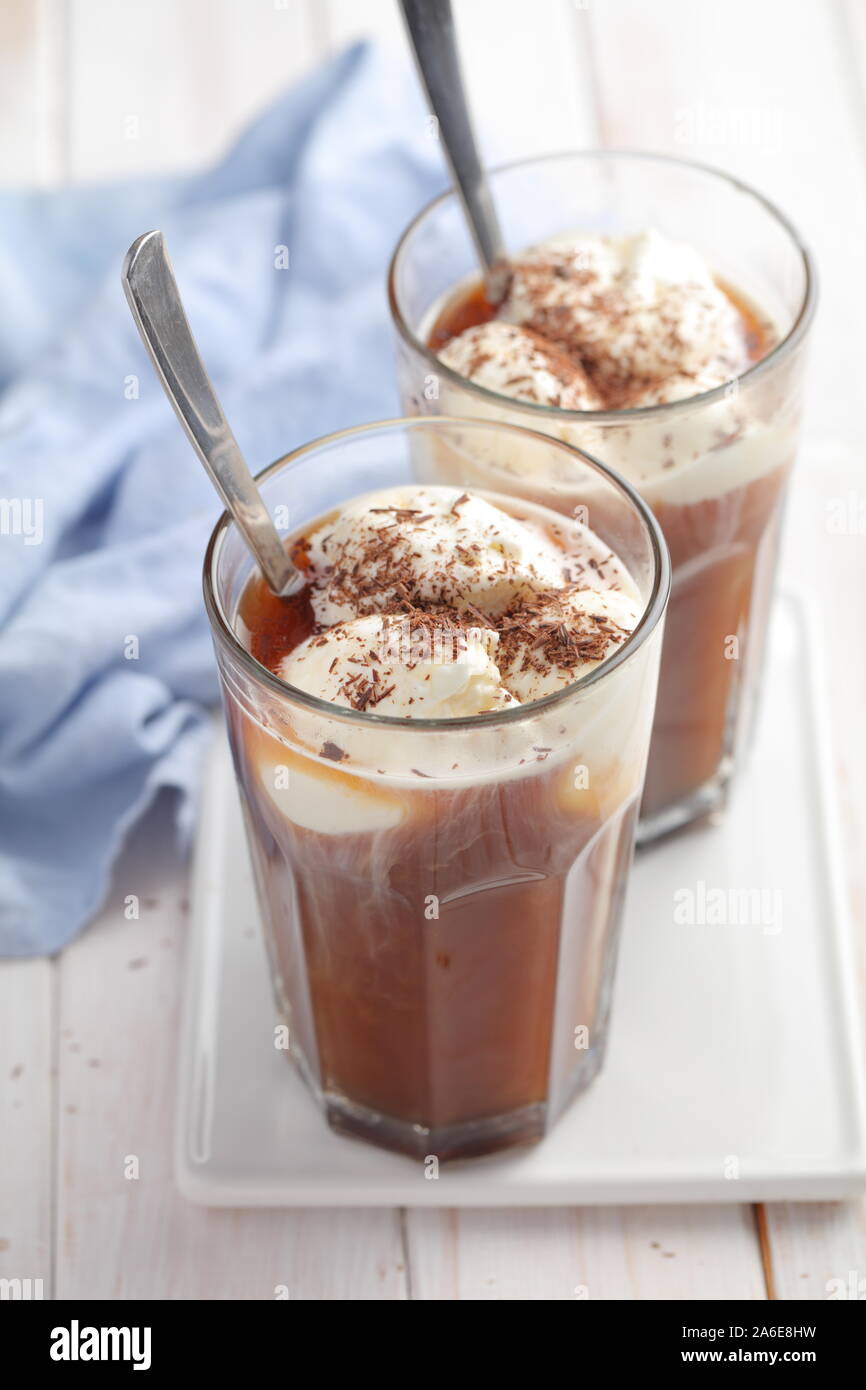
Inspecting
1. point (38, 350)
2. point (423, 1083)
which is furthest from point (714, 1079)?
point (38, 350)

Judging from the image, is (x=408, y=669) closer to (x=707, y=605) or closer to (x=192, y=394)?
(x=192, y=394)

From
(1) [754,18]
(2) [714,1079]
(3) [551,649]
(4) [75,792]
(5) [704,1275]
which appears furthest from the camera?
(1) [754,18]

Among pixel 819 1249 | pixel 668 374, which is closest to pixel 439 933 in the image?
pixel 819 1249

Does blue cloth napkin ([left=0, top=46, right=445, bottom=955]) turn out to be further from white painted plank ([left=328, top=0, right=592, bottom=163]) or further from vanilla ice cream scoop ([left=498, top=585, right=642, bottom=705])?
vanilla ice cream scoop ([left=498, top=585, right=642, bottom=705])

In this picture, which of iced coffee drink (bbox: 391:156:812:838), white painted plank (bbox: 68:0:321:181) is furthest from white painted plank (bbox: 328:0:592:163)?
iced coffee drink (bbox: 391:156:812:838)

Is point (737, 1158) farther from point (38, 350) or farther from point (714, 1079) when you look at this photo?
point (38, 350)

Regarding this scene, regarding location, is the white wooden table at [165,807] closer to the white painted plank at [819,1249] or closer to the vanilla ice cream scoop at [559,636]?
the white painted plank at [819,1249]

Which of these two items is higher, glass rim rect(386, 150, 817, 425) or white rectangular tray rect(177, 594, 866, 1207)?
glass rim rect(386, 150, 817, 425)
